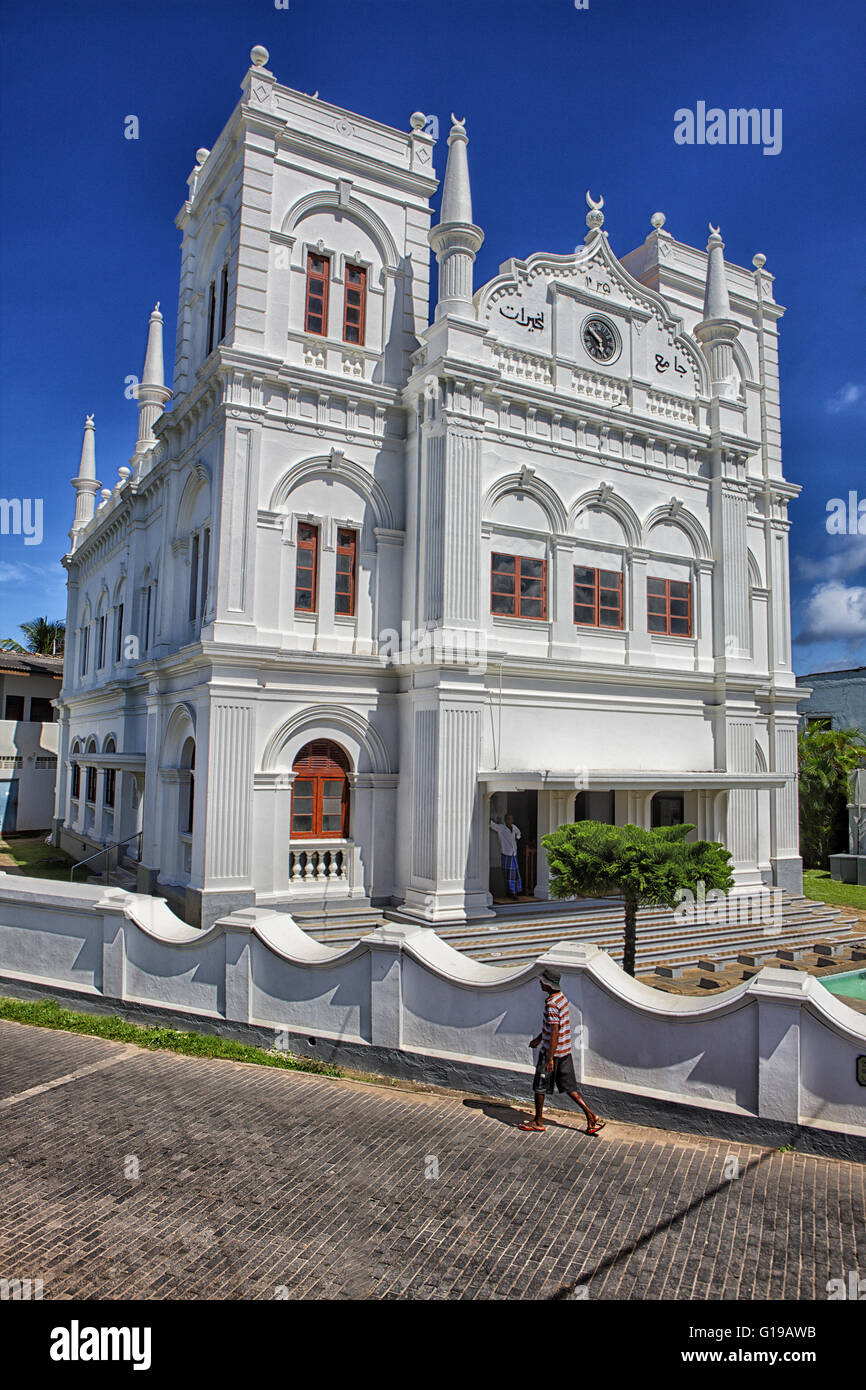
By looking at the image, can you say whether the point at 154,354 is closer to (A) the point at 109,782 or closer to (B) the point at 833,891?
(A) the point at 109,782

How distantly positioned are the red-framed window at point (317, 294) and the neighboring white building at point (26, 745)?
2484 centimetres

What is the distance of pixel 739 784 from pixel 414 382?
10.4m

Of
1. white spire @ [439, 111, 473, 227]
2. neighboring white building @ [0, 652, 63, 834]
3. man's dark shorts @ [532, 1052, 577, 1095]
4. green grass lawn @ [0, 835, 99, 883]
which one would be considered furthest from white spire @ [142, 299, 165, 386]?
man's dark shorts @ [532, 1052, 577, 1095]

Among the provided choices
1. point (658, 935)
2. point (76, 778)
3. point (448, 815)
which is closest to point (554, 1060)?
point (448, 815)

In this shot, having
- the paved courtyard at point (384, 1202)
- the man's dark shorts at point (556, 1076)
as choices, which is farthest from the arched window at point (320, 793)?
the man's dark shorts at point (556, 1076)

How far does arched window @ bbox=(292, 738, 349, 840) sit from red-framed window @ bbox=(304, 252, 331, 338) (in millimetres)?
7826

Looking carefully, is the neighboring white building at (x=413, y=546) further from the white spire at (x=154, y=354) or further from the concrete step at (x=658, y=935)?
the white spire at (x=154, y=354)

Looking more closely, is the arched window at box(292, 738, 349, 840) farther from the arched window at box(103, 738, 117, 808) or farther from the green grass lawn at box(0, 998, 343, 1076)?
the arched window at box(103, 738, 117, 808)

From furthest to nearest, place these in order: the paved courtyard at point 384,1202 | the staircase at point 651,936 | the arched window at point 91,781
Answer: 1. the arched window at point 91,781
2. the staircase at point 651,936
3. the paved courtyard at point 384,1202

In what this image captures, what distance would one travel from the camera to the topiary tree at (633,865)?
10531mm

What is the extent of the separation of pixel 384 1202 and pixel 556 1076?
6.30 ft

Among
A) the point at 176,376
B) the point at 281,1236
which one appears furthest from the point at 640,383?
the point at 281,1236

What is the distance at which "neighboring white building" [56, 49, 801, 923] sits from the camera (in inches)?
594

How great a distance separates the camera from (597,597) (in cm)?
1786
